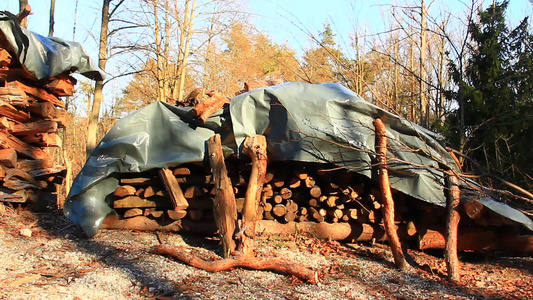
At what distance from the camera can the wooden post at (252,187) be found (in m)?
4.88

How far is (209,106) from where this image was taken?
19.1 feet

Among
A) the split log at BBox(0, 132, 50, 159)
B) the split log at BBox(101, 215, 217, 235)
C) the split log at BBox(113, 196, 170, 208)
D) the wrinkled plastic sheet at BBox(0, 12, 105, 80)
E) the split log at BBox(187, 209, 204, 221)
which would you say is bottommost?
the split log at BBox(101, 215, 217, 235)

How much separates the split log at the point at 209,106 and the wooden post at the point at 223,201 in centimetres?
49

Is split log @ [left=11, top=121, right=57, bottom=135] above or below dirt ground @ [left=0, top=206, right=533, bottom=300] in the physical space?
above

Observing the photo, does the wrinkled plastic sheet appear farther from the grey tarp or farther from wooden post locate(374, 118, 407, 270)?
wooden post locate(374, 118, 407, 270)

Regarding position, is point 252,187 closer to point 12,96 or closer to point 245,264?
point 245,264

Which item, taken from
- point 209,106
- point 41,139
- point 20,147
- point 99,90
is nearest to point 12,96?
point 20,147

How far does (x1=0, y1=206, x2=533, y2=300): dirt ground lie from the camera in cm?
384

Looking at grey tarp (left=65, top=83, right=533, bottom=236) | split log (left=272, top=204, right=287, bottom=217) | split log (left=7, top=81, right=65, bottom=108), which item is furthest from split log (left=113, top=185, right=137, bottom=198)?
split log (left=7, top=81, right=65, bottom=108)

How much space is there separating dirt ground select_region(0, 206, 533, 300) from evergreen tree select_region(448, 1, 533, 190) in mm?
2755

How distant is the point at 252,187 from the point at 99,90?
7.60m

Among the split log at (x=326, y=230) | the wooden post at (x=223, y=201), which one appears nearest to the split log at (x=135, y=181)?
the wooden post at (x=223, y=201)

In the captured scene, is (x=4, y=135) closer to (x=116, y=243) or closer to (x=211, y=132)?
(x=116, y=243)

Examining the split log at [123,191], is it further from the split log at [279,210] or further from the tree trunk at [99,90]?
the tree trunk at [99,90]
